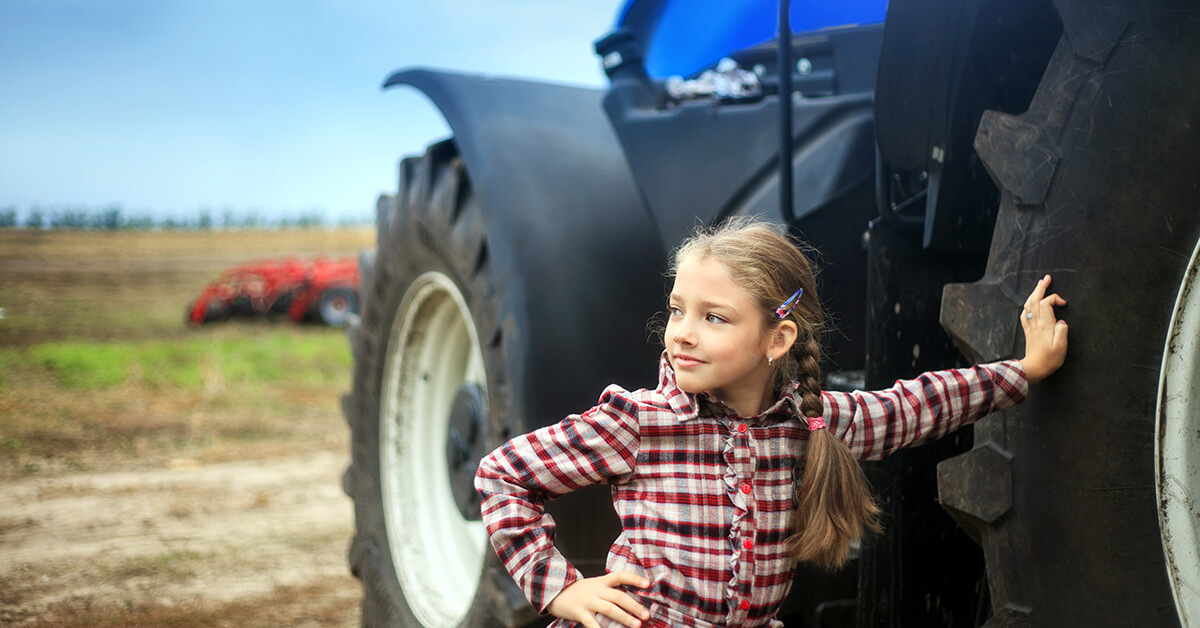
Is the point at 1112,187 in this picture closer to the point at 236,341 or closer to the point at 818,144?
the point at 818,144

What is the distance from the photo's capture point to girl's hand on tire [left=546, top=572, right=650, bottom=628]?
4.77ft

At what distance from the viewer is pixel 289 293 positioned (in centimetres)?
1184

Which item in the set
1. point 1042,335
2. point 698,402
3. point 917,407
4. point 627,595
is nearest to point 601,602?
point 627,595

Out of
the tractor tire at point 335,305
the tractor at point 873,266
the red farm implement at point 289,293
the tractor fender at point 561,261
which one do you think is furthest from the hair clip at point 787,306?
the tractor tire at point 335,305

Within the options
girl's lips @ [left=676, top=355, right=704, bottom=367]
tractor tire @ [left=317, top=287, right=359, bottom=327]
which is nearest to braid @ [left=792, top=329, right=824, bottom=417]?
girl's lips @ [left=676, top=355, right=704, bottom=367]

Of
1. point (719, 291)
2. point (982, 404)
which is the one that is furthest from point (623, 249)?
point (982, 404)

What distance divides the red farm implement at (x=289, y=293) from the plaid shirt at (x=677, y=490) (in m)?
10.2

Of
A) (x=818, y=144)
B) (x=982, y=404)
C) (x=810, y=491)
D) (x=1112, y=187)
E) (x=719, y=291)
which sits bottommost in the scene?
(x=810, y=491)

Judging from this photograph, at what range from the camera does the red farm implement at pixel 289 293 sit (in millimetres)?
11508

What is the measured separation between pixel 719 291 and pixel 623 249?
0.82 m

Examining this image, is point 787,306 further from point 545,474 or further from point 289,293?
point 289,293

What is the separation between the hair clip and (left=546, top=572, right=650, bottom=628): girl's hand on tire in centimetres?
44

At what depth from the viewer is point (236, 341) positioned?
986 cm

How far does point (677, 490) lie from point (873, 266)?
541mm
